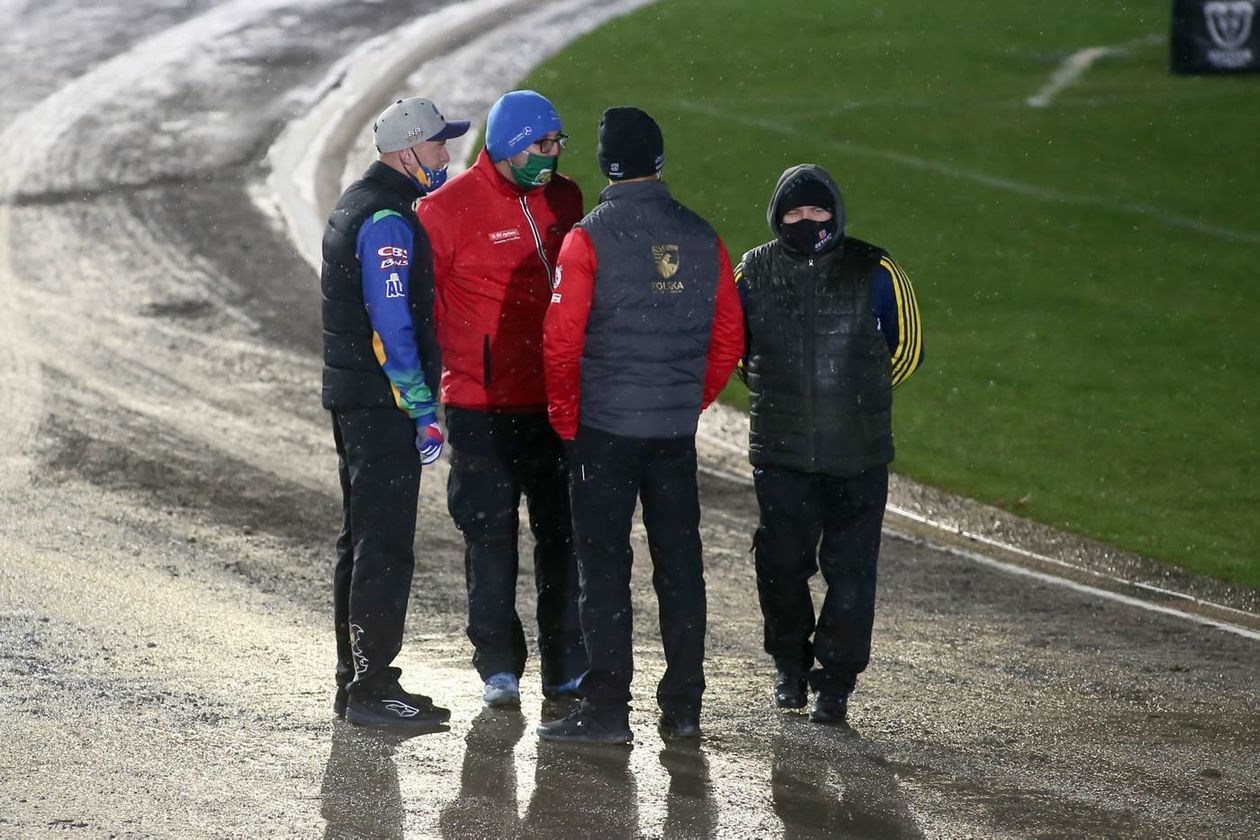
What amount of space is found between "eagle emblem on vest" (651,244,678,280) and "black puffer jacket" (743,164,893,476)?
545 mm

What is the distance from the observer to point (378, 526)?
241 inches

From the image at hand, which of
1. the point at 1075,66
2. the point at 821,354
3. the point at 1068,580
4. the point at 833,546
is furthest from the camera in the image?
the point at 1075,66

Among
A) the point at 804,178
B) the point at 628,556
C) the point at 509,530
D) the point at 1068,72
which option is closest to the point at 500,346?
the point at 509,530

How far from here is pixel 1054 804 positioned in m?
5.60

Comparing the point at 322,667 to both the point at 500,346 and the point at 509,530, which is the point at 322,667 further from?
the point at 500,346

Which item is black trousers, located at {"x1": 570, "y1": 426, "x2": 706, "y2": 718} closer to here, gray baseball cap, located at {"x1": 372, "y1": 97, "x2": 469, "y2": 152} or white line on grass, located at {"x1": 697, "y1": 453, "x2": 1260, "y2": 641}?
gray baseball cap, located at {"x1": 372, "y1": 97, "x2": 469, "y2": 152}

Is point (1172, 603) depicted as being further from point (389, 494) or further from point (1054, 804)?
point (389, 494)

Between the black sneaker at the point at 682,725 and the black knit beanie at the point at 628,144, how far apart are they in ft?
6.31

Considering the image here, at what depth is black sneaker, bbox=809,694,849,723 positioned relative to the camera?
6.46 m

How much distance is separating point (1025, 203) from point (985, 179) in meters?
0.86

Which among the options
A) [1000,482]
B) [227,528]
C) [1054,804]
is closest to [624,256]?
[1054,804]

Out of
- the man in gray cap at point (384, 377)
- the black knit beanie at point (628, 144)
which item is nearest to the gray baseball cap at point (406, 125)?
the man in gray cap at point (384, 377)

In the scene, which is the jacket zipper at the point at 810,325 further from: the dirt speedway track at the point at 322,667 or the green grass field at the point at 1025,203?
the green grass field at the point at 1025,203

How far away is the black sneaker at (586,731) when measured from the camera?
602 cm
